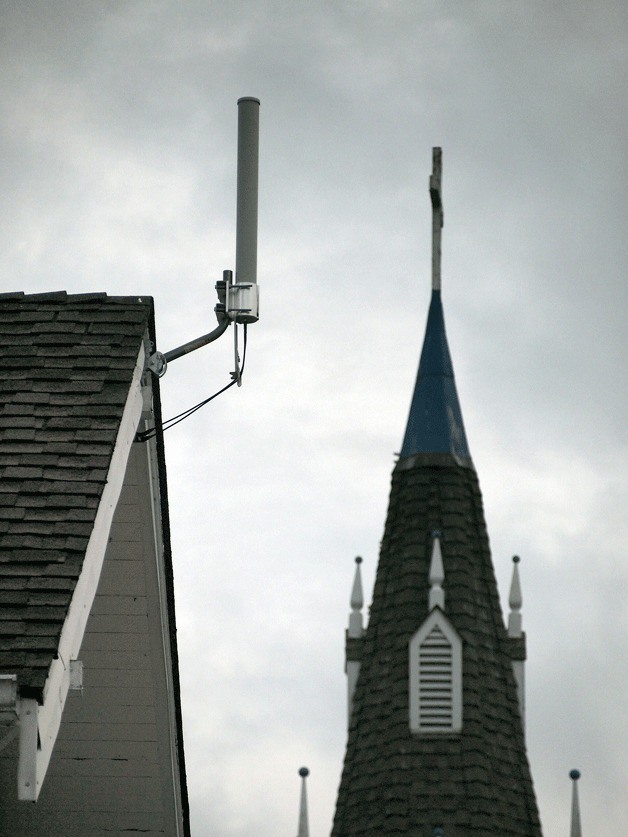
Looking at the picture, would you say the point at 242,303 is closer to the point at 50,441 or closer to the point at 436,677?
the point at 50,441

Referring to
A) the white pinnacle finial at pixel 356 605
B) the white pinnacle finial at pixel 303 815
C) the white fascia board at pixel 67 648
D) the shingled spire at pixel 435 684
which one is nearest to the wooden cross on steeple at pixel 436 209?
the shingled spire at pixel 435 684

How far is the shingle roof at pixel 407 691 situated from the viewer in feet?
151

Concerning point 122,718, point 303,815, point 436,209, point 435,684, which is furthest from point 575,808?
point 122,718

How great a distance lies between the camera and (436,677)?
49.4 meters

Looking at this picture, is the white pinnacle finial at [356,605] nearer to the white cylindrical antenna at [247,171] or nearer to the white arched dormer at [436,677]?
the white arched dormer at [436,677]

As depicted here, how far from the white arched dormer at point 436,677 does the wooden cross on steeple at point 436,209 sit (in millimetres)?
12824

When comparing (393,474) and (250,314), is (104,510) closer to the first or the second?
(250,314)

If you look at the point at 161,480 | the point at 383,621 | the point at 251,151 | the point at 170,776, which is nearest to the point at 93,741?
the point at 170,776

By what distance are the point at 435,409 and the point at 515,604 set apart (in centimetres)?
596

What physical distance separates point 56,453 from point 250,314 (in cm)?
159

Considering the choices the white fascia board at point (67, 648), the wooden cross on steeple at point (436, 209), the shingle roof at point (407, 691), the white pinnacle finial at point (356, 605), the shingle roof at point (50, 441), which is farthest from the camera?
the wooden cross on steeple at point (436, 209)

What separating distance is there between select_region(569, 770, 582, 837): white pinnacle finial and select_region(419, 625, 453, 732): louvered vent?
3210 mm

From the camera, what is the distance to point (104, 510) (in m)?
7.76

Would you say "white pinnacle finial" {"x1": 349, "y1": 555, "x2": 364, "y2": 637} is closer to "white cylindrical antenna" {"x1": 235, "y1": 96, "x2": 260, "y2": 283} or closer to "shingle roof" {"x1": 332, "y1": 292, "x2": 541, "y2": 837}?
"shingle roof" {"x1": 332, "y1": 292, "x2": 541, "y2": 837}
